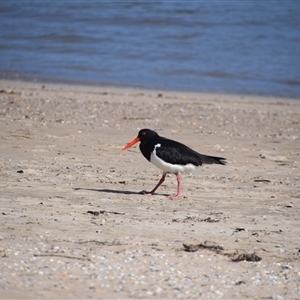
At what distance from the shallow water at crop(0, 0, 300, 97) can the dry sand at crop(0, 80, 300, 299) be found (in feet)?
23.1

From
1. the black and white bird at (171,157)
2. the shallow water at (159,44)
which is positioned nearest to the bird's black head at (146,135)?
the black and white bird at (171,157)

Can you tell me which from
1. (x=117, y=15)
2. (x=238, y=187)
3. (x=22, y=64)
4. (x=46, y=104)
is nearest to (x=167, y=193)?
(x=238, y=187)

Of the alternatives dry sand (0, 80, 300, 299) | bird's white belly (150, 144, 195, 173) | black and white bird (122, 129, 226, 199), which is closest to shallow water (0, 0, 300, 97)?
dry sand (0, 80, 300, 299)

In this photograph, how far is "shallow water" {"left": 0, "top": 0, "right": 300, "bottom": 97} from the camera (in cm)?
2191

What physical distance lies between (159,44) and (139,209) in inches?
854

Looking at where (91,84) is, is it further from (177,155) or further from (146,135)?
(177,155)

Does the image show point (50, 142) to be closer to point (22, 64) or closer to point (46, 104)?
point (46, 104)

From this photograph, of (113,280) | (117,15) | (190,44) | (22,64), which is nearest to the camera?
(113,280)

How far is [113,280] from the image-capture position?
5.36 m

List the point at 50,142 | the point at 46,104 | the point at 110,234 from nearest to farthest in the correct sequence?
the point at 110,234, the point at 50,142, the point at 46,104

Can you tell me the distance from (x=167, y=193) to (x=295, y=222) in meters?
1.98

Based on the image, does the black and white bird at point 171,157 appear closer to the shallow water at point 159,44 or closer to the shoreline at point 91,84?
the shoreline at point 91,84

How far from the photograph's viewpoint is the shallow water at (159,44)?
21906 mm

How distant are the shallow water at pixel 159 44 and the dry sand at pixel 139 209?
704 centimetres
